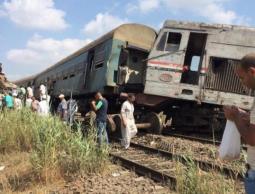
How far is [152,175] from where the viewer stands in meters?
8.29

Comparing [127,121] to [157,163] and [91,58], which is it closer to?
[157,163]

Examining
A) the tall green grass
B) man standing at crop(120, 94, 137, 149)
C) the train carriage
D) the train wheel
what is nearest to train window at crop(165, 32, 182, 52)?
the train carriage

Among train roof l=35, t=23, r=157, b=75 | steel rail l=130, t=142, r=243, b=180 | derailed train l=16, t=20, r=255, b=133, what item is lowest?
steel rail l=130, t=142, r=243, b=180

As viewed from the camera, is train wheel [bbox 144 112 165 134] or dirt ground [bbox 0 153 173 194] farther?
train wheel [bbox 144 112 165 134]

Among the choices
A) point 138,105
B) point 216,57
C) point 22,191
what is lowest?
point 22,191

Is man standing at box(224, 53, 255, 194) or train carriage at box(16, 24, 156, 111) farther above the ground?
train carriage at box(16, 24, 156, 111)

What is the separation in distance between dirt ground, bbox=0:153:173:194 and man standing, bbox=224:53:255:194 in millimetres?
3681

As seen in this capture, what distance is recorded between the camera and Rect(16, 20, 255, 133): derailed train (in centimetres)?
1464

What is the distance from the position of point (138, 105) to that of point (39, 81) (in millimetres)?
20554

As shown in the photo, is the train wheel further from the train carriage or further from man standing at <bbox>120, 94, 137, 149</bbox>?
man standing at <bbox>120, 94, 137, 149</bbox>

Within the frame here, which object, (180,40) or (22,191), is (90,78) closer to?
(180,40)

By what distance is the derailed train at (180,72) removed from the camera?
14641 millimetres

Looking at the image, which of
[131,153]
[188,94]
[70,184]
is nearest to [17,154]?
[131,153]

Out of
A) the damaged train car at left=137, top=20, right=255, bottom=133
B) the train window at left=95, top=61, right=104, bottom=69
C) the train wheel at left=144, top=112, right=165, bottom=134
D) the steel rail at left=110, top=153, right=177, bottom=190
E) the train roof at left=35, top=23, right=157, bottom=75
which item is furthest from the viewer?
the train window at left=95, top=61, right=104, bottom=69
